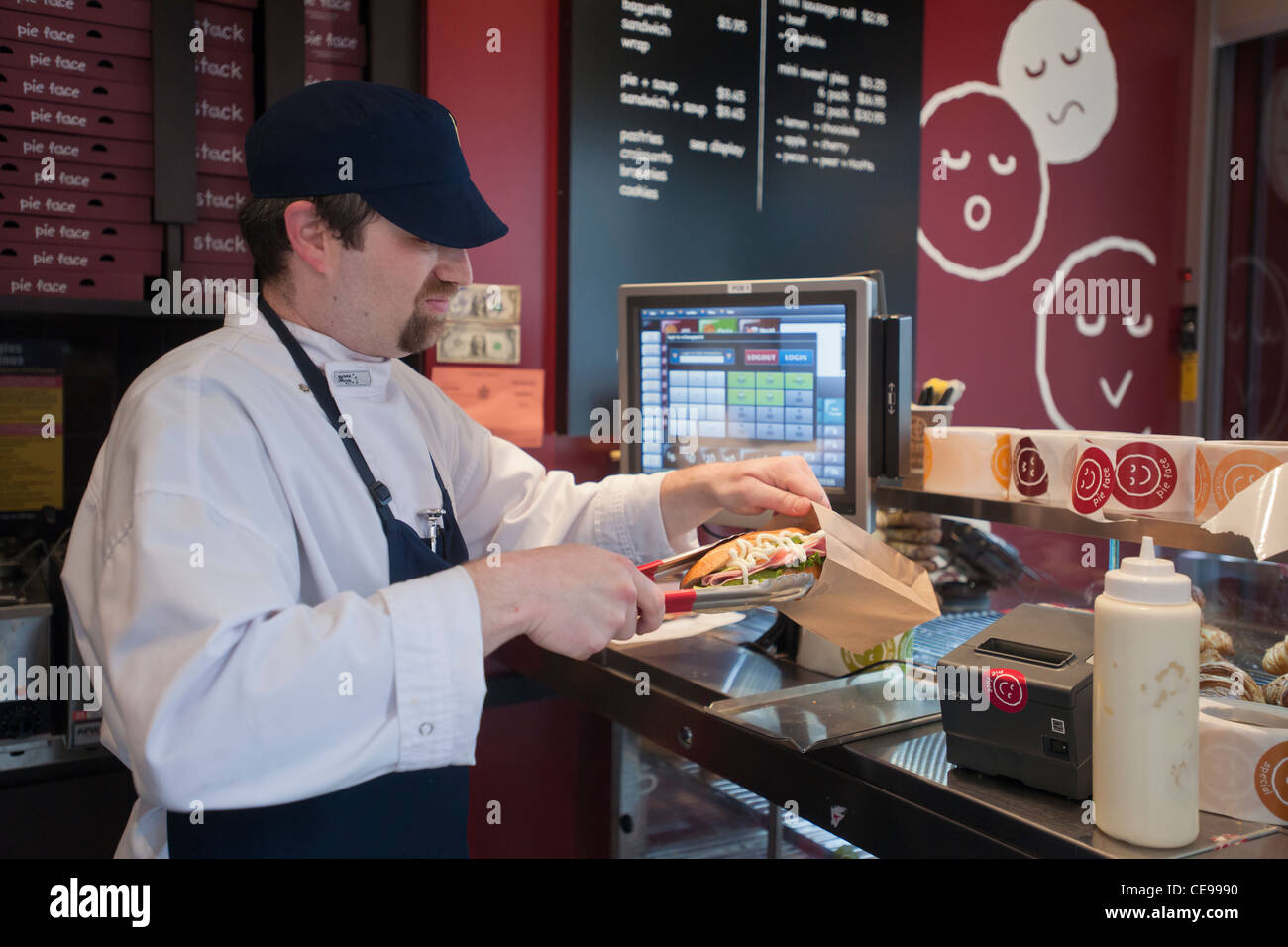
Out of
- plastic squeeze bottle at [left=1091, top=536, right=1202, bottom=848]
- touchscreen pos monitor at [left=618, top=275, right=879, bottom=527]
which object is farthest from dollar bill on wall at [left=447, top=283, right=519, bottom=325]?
plastic squeeze bottle at [left=1091, top=536, right=1202, bottom=848]

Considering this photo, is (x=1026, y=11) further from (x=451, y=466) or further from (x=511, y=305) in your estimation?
(x=451, y=466)

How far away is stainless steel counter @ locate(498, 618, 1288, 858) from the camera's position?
108 cm

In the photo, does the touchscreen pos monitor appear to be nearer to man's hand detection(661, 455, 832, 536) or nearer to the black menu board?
man's hand detection(661, 455, 832, 536)

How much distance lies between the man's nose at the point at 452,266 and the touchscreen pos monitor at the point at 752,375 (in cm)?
70

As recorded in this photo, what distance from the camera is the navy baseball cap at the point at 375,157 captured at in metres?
1.27

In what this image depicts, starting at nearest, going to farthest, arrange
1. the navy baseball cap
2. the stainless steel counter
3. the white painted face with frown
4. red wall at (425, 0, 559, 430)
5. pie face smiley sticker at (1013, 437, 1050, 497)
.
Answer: the stainless steel counter, the navy baseball cap, pie face smiley sticker at (1013, 437, 1050, 497), red wall at (425, 0, 559, 430), the white painted face with frown

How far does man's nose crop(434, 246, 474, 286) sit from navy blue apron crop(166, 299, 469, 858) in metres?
0.20

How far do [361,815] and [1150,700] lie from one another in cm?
84

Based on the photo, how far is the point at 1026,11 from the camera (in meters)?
3.45

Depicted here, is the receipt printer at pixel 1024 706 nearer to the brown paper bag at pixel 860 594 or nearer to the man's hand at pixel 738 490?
the brown paper bag at pixel 860 594

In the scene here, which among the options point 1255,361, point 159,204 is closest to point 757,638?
point 159,204

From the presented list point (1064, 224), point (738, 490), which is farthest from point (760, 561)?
point (1064, 224)

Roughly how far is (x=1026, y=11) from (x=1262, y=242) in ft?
3.84

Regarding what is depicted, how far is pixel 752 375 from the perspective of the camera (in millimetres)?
2012
